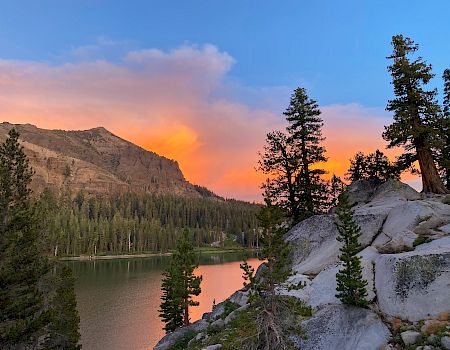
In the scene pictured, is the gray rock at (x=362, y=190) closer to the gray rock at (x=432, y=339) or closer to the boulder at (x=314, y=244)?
the boulder at (x=314, y=244)

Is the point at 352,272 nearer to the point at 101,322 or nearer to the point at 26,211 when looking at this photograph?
the point at 26,211

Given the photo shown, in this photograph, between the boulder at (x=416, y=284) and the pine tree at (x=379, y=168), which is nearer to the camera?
the boulder at (x=416, y=284)

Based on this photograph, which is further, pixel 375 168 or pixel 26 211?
pixel 375 168

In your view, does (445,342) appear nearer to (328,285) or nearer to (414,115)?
(328,285)

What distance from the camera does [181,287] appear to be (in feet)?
156

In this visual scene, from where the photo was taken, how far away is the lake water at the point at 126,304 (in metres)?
55.4

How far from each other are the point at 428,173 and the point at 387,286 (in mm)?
22567

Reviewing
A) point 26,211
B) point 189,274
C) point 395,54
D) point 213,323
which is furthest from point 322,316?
point 395,54

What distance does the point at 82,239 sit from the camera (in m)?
188

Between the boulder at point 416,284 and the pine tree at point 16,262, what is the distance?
24.6 meters

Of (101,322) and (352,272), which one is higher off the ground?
(352,272)

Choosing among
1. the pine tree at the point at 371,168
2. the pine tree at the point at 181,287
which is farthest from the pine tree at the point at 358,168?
the pine tree at the point at 181,287

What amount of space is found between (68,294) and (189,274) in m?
15.0

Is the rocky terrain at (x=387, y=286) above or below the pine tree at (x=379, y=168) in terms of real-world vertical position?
below
